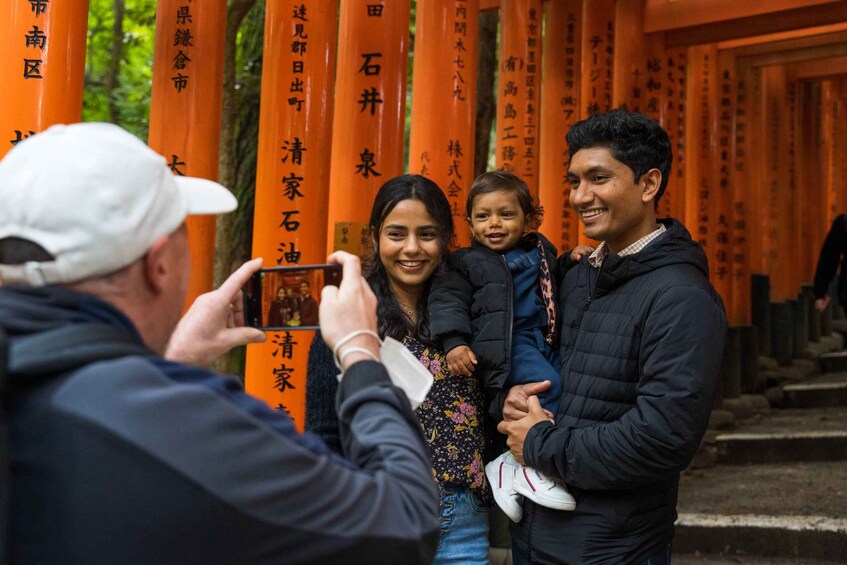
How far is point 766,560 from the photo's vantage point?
5.23m

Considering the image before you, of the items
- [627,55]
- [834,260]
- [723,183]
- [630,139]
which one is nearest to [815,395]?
[834,260]

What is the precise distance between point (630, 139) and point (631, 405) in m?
0.79

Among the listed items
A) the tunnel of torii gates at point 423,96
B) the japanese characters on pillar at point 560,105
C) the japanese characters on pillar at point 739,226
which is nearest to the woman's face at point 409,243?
the tunnel of torii gates at point 423,96

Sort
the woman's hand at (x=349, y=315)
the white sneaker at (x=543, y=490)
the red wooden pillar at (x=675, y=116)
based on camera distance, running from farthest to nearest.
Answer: the red wooden pillar at (x=675, y=116), the white sneaker at (x=543, y=490), the woman's hand at (x=349, y=315)

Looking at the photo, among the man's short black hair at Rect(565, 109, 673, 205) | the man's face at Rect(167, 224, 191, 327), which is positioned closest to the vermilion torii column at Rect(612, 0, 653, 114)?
the man's short black hair at Rect(565, 109, 673, 205)

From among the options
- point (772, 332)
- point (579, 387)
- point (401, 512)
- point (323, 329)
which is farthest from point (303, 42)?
point (772, 332)

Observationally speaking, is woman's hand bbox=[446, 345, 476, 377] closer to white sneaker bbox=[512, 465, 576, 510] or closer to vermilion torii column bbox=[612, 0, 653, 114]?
white sneaker bbox=[512, 465, 576, 510]

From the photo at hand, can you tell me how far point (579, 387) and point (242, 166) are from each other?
532 centimetres

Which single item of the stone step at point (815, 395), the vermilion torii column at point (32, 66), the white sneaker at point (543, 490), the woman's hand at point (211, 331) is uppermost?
the vermilion torii column at point (32, 66)

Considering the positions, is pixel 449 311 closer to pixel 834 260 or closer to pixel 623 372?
pixel 623 372

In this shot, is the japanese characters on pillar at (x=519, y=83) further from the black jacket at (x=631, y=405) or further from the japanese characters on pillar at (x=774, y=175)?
the japanese characters on pillar at (x=774, y=175)

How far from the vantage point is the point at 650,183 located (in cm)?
262

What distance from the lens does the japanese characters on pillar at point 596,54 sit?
8125 millimetres

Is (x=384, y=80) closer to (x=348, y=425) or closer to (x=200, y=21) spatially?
(x=200, y=21)
